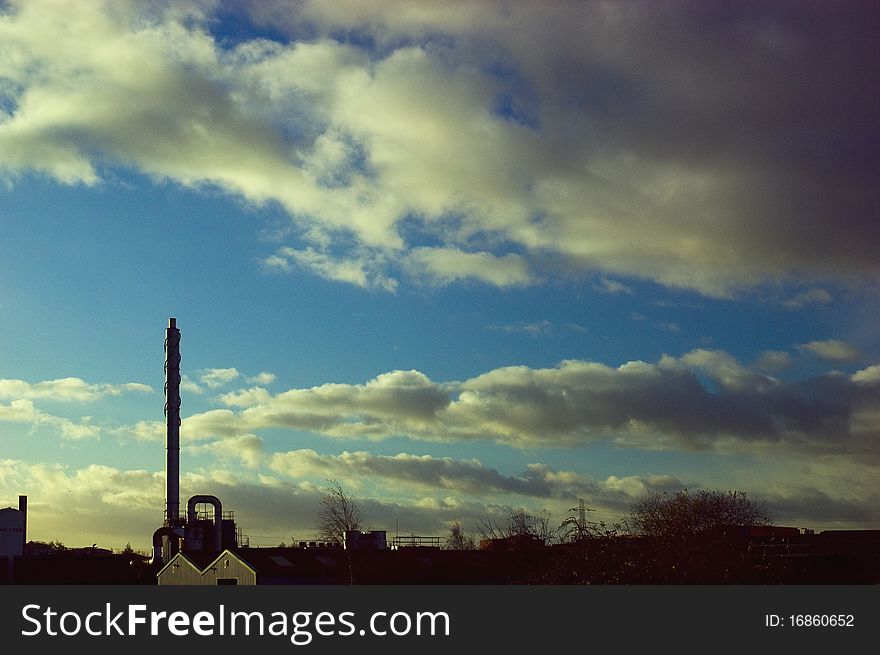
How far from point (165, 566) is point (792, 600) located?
50.9 meters

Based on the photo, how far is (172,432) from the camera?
79.9 m

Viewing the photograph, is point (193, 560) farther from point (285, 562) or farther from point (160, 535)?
point (160, 535)

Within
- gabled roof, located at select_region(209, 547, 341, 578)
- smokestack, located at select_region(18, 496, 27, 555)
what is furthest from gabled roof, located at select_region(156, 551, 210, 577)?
smokestack, located at select_region(18, 496, 27, 555)

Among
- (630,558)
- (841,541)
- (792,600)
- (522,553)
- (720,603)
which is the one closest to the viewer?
(792,600)

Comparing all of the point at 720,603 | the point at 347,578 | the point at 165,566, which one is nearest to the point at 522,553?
the point at 347,578

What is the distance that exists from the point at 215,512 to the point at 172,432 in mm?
7685

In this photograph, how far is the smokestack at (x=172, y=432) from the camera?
79.9 metres

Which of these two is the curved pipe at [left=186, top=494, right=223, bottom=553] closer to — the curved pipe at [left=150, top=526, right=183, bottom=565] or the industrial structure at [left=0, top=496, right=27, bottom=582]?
the curved pipe at [left=150, top=526, right=183, bottom=565]

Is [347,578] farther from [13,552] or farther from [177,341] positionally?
[13,552]

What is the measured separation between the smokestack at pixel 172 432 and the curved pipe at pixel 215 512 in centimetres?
94

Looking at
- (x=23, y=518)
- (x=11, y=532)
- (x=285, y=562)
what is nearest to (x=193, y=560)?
(x=285, y=562)

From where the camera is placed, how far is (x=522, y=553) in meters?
61.3

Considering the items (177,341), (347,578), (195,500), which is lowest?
(347,578)

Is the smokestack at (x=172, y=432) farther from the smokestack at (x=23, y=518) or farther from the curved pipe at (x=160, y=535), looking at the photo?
the smokestack at (x=23, y=518)
